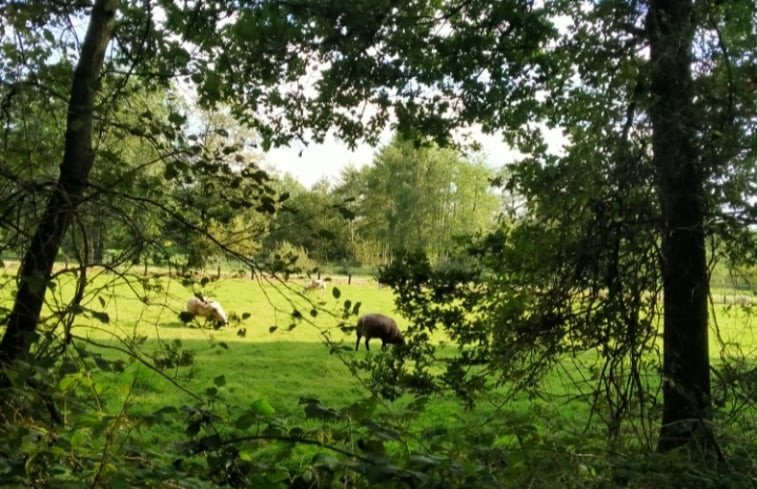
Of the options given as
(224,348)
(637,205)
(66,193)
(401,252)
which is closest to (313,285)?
(224,348)

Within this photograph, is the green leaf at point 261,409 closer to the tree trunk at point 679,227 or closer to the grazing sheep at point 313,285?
the grazing sheep at point 313,285

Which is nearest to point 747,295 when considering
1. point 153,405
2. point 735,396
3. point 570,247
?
point 735,396

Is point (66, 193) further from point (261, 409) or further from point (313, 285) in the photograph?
point (261, 409)

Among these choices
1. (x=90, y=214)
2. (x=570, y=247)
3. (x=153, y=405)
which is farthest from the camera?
(x=153, y=405)

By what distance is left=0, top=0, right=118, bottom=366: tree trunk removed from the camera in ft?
8.03

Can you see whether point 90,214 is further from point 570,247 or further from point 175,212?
point 570,247

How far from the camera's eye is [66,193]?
97.0 inches

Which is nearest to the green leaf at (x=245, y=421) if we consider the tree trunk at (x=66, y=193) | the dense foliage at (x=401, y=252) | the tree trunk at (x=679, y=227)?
the dense foliage at (x=401, y=252)

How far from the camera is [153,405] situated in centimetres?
809

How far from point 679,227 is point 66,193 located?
3.06 m

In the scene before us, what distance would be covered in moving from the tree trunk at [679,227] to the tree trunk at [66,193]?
2.66 meters

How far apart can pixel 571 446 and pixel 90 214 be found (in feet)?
6.84

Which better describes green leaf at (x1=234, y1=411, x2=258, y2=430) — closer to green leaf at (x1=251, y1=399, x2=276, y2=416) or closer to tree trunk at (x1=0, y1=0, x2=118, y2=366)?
green leaf at (x1=251, y1=399, x2=276, y2=416)

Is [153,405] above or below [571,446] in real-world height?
below
